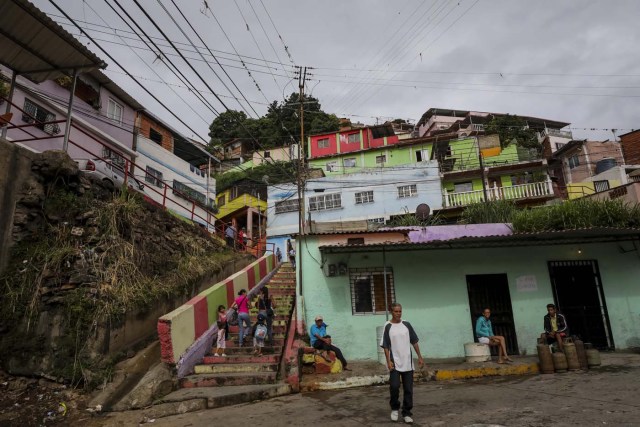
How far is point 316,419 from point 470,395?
109 inches

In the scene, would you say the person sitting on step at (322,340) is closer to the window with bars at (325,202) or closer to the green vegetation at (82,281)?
the green vegetation at (82,281)

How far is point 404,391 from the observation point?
5.15 meters

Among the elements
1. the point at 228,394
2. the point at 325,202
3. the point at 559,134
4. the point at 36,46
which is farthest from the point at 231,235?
the point at 559,134

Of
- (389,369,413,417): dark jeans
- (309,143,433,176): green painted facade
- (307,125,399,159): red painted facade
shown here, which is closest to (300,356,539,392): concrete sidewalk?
(389,369,413,417): dark jeans

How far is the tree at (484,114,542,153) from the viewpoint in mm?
38156

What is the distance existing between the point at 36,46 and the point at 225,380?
762 centimetres

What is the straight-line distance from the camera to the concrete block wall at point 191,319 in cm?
732

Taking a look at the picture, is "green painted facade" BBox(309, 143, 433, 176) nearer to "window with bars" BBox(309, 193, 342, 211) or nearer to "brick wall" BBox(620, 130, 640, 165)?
"window with bars" BBox(309, 193, 342, 211)

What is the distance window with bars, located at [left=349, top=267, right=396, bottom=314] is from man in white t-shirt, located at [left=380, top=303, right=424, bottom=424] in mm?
4672

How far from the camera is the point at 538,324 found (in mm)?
10164

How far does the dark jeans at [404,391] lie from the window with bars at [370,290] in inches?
190

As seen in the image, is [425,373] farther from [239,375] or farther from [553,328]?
[239,375]

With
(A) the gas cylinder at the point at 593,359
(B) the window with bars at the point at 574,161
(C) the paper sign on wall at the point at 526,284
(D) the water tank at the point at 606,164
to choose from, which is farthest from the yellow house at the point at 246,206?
(B) the window with bars at the point at 574,161

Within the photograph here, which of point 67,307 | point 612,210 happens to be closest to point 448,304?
point 612,210
